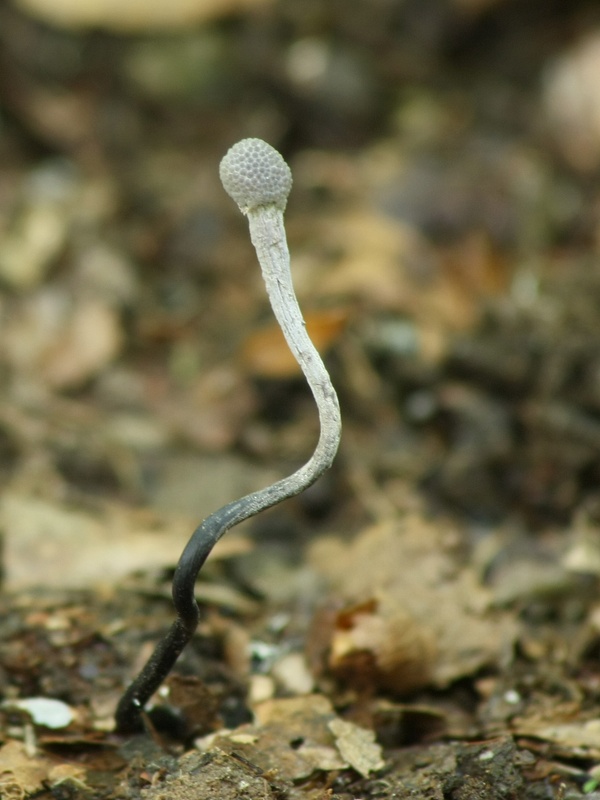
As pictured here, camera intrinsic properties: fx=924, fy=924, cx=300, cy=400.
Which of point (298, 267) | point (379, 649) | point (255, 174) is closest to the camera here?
point (255, 174)

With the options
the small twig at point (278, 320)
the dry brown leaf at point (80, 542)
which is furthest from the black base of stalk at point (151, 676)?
the dry brown leaf at point (80, 542)

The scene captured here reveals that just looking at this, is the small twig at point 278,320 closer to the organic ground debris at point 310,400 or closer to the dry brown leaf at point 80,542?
the organic ground debris at point 310,400

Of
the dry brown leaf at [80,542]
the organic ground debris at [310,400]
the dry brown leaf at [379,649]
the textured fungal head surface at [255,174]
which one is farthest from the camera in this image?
the dry brown leaf at [80,542]

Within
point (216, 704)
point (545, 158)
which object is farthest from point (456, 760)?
point (545, 158)

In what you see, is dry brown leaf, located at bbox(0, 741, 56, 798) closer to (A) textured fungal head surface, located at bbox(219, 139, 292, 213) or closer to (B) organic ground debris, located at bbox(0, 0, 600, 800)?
(B) organic ground debris, located at bbox(0, 0, 600, 800)

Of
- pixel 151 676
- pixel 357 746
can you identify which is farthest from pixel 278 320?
pixel 357 746

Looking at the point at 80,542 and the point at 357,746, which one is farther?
the point at 80,542

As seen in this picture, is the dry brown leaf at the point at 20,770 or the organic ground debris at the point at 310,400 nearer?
the dry brown leaf at the point at 20,770

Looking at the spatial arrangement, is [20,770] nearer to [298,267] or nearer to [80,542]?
[80,542]
